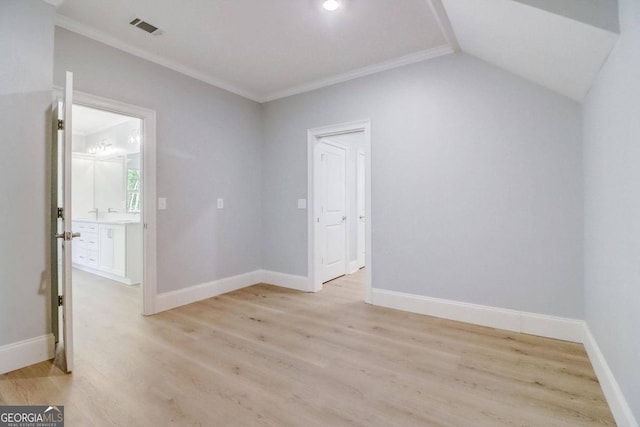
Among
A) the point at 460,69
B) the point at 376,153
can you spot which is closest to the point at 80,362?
the point at 376,153

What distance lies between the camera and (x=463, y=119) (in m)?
2.94

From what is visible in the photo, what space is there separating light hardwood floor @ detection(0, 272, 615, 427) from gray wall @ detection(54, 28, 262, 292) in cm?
86

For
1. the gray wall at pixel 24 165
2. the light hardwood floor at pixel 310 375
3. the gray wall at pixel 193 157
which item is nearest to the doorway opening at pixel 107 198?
the gray wall at pixel 193 157

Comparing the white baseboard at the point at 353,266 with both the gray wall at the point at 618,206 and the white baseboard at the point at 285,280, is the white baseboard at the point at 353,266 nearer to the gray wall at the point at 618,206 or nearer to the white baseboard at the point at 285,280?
→ the white baseboard at the point at 285,280

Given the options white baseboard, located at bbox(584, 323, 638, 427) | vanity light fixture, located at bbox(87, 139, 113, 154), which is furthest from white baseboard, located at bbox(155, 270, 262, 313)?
vanity light fixture, located at bbox(87, 139, 113, 154)

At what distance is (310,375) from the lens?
204 centimetres

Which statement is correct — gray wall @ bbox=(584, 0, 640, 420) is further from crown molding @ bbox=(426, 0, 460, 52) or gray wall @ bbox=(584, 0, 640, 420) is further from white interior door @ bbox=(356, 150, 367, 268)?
white interior door @ bbox=(356, 150, 367, 268)

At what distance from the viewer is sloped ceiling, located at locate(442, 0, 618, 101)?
5.41 feet

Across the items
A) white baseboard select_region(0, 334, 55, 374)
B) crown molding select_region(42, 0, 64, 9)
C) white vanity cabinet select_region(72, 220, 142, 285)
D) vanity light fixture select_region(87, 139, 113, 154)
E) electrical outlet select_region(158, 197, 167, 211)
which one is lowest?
white baseboard select_region(0, 334, 55, 374)

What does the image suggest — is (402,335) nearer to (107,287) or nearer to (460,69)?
(460,69)

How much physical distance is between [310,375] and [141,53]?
3.41m

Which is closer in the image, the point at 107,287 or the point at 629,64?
the point at 629,64

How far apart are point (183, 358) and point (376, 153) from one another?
276 centimetres

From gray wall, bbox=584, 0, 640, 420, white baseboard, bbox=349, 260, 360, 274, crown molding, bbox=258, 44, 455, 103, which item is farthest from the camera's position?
white baseboard, bbox=349, 260, 360, 274
